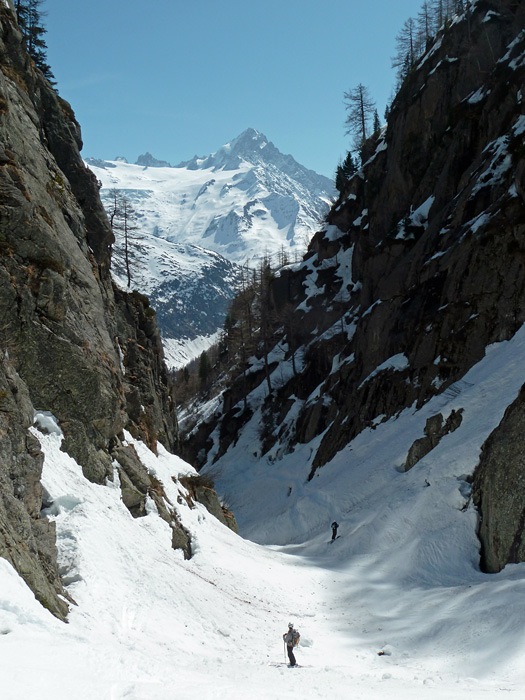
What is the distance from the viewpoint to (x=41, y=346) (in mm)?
17984

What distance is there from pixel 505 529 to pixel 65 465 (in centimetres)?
1551

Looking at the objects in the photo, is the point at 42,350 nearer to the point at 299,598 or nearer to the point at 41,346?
the point at 41,346

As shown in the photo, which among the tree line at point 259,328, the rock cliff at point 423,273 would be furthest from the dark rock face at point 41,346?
the tree line at point 259,328

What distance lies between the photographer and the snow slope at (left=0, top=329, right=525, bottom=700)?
9594 mm

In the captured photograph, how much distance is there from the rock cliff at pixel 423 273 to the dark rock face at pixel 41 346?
15050 millimetres

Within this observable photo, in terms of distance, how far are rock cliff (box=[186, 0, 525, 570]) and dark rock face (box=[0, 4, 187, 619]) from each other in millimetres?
15050

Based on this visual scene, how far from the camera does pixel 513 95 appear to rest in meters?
40.7

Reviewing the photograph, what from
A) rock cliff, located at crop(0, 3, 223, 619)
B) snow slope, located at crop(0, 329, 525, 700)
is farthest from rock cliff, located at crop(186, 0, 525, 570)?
rock cliff, located at crop(0, 3, 223, 619)

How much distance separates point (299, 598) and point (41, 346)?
1373 centimetres

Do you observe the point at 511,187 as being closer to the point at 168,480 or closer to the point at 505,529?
the point at 505,529

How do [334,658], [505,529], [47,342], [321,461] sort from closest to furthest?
1. [334,658]
2. [47,342]
3. [505,529]
4. [321,461]

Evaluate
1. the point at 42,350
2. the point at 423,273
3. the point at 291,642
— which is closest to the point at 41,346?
the point at 42,350

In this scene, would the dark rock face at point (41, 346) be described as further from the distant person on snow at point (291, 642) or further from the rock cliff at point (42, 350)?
the distant person on snow at point (291, 642)

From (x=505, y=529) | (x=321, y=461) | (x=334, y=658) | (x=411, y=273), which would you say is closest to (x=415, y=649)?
(x=334, y=658)
